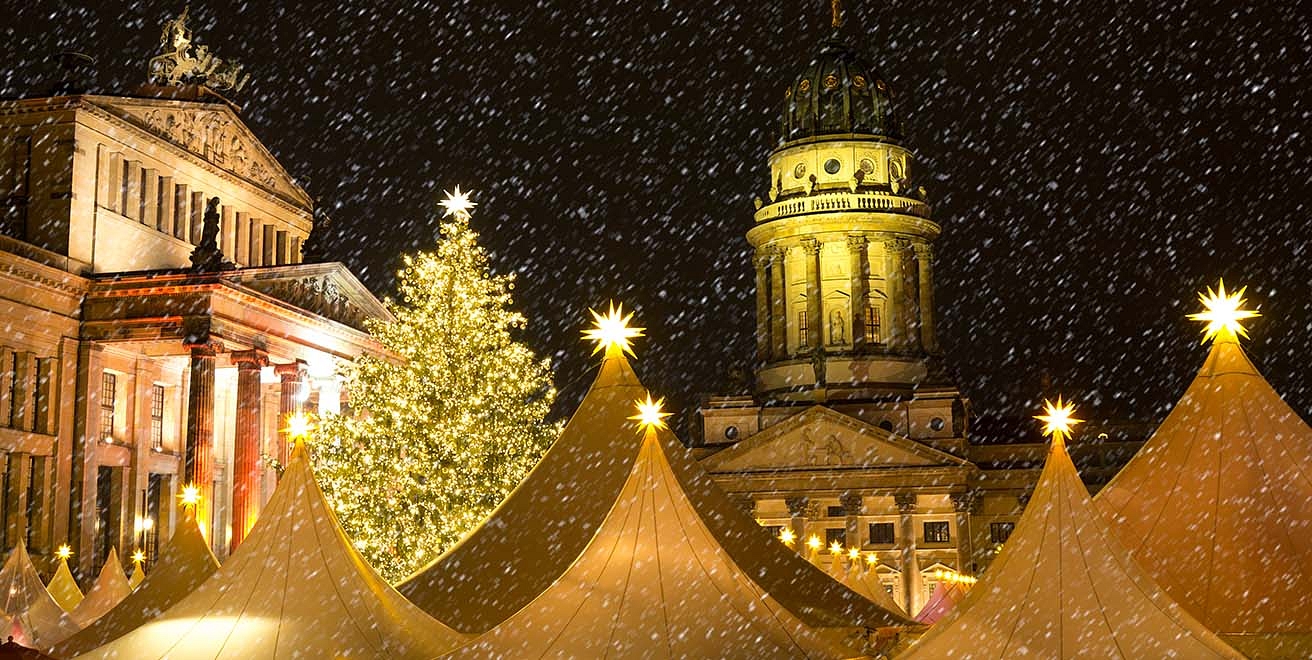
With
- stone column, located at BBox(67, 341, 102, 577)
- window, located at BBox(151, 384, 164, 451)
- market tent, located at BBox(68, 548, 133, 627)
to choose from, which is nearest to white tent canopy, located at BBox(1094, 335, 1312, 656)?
market tent, located at BBox(68, 548, 133, 627)

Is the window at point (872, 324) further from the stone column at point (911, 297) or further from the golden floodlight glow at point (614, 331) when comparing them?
the golden floodlight glow at point (614, 331)

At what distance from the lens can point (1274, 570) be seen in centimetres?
1677

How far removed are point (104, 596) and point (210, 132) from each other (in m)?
24.9

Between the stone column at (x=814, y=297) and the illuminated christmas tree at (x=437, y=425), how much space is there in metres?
45.0

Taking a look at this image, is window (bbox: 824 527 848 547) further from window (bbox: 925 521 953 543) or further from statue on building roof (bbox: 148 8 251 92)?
statue on building roof (bbox: 148 8 251 92)

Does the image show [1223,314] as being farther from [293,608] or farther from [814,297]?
[814,297]

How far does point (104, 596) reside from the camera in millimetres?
30938

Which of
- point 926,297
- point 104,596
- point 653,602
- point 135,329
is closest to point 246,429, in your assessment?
point 135,329

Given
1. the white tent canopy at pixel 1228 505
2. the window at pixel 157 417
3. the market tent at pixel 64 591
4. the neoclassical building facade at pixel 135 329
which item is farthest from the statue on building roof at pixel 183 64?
the white tent canopy at pixel 1228 505

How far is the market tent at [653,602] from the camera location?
15.5m

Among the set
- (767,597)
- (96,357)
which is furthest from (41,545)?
(767,597)

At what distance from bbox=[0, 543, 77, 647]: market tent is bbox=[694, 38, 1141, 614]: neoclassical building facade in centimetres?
4422

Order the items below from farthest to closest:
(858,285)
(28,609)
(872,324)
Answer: (872,324)
(858,285)
(28,609)

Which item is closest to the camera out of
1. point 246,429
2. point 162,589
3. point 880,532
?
point 162,589
